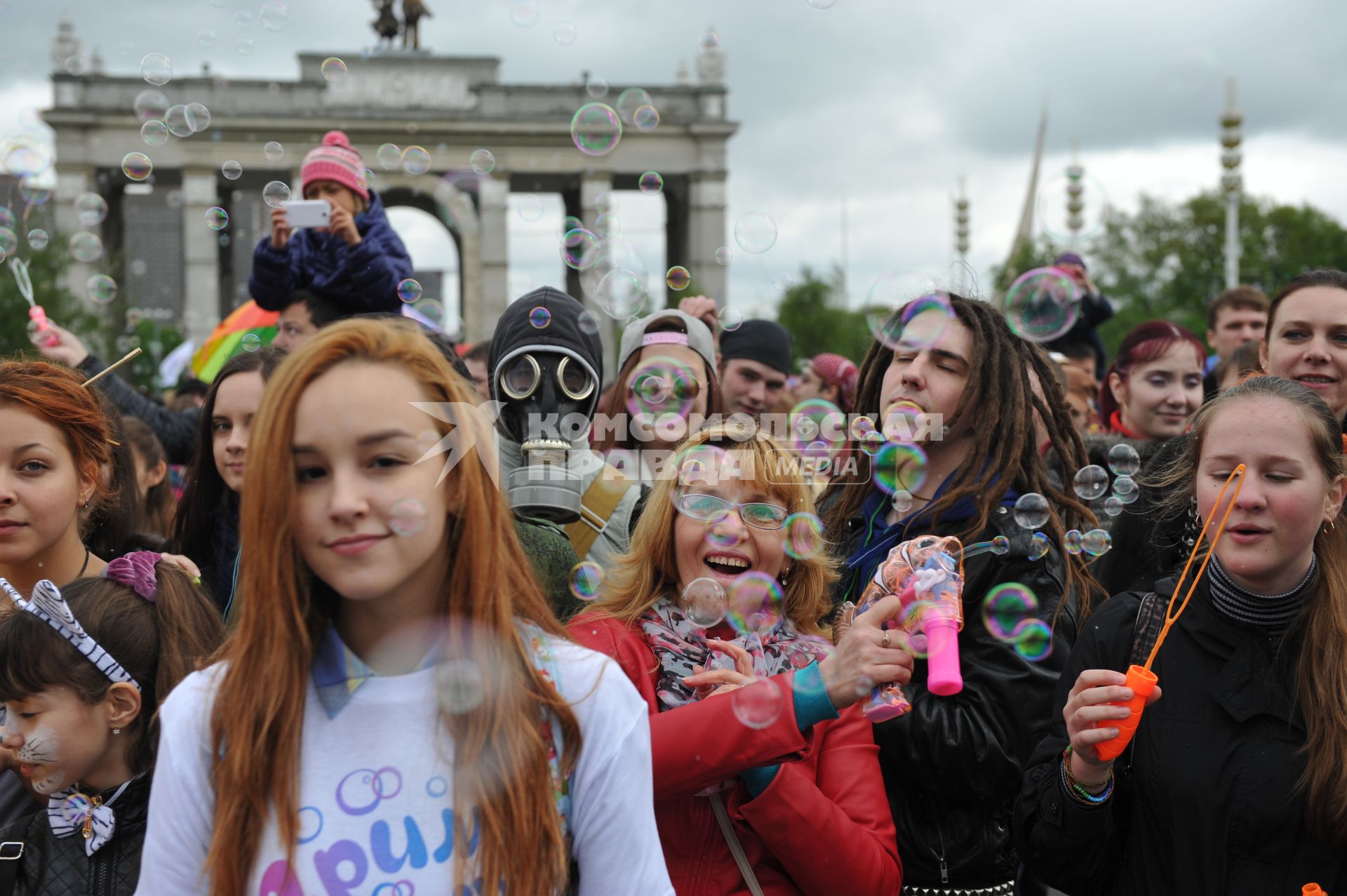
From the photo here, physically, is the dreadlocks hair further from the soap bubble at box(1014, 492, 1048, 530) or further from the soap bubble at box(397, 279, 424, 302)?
the soap bubble at box(397, 279, 424, 302)

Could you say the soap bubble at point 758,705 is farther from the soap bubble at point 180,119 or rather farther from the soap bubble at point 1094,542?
the soap bubble at point 180,119

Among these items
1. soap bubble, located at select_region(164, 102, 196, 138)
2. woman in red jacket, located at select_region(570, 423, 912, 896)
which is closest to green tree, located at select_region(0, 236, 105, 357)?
soap bubble, located at select_region(164, 102, 196, 138)

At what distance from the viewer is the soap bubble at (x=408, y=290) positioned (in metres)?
5.77

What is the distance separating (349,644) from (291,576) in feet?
0.60

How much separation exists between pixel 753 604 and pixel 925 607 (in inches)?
20.7

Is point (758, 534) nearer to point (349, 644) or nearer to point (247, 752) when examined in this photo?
point (349, 644)

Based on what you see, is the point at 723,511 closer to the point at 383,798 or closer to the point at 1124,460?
the point at 383,798

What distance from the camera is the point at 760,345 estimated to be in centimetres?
684

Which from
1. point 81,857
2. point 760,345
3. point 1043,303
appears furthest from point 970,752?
point 760,345

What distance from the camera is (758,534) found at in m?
3.10

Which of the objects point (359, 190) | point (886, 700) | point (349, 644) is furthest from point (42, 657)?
point (359, 190)

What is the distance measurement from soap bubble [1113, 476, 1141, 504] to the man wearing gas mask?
1.60 metres

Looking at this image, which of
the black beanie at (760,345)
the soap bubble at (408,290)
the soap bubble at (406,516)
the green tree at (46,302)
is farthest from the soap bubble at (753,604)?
the green tree at (46,302)

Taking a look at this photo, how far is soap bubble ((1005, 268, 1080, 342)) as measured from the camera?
5391mm
